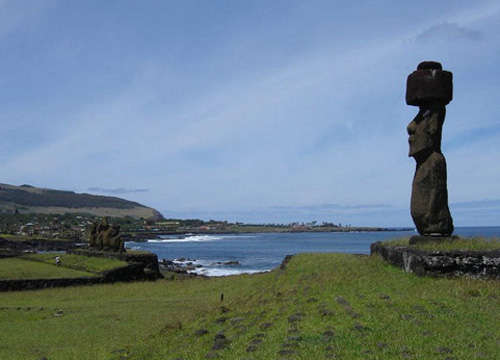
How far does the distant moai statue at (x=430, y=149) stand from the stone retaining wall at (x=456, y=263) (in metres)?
1.59

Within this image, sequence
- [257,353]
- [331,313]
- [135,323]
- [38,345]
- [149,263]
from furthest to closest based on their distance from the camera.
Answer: [149,263] → [135,323] → [38,345] → [331,313] → [257,353]

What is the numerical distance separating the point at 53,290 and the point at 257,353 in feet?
59.7

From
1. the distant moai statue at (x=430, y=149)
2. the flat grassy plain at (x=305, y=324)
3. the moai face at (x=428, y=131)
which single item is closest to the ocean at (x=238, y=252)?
the distant moai statue at (x=430, y=149)

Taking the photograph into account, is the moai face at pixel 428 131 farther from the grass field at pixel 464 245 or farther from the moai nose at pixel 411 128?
the grass field at pixel 464 245

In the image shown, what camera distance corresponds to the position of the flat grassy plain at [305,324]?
688cm

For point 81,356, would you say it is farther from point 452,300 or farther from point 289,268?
point 289,268

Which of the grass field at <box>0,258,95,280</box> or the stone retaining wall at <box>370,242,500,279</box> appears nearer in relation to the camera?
the stone retaining wall at <box>370,242,500,279</box>

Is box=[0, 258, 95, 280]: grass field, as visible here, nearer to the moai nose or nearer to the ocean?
the ocean

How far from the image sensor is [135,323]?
42.7ft

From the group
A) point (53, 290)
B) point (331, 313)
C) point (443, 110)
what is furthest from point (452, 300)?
point (53, 290)

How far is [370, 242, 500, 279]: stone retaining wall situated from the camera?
38.1ft

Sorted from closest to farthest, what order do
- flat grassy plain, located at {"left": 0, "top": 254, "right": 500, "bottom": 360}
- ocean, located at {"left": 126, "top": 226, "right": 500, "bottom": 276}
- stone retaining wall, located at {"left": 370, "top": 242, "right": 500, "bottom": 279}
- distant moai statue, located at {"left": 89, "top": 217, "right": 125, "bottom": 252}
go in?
flat grassy plain, located at {"left": 0, "top": 254, "right": 500, "bottom": 360}
stone retaining wall, located at {"left": 370, "top": 242, "right": 500, "bottom": 279}
distant moai statue, located at {"left": 89, "top": 217, "right": 125, "bottom": 252}
ocean, located at {"left": 126, "top": 226, "right": 500, "bottom": 276}

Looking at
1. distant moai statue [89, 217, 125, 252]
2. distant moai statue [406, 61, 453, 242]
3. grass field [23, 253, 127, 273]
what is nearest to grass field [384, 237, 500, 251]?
distant moai statue [406, 61, 453, 242]

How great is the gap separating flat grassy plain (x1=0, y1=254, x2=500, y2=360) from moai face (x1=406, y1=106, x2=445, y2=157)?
3.72 m
